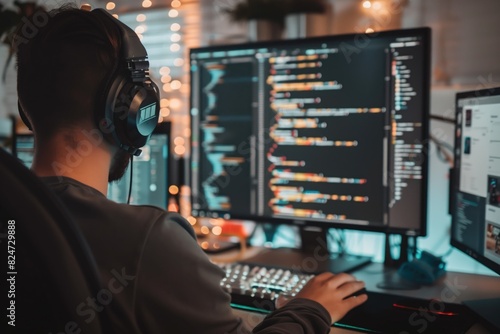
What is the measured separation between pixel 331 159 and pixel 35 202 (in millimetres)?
928

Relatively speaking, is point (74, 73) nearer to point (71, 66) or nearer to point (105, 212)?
point (71, 66)

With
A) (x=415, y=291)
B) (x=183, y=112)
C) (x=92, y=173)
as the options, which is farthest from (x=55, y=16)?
(x=183, y=112)

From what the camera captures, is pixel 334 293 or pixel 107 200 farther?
pixel 334 293

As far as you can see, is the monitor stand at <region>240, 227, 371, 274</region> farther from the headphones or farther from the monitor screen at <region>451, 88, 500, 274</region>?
the headphones

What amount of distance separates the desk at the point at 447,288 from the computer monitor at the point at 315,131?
0.12 meters

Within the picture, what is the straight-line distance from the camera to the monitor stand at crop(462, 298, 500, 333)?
944 millimetres

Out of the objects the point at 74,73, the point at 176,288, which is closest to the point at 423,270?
the point at 176,288

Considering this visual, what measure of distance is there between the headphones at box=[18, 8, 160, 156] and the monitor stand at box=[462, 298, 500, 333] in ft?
2.19

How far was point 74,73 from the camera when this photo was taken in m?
0.75

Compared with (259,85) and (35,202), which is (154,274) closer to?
(35,202)

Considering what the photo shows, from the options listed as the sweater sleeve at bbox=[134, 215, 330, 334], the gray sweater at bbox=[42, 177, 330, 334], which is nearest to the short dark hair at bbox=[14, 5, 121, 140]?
the gray sweater at bbox=[42, 177, 330, 334]

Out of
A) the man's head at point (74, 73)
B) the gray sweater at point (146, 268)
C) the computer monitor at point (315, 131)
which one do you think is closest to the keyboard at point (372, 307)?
the computer monitor at point (315, 131)

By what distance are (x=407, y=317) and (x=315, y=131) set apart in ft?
1.82

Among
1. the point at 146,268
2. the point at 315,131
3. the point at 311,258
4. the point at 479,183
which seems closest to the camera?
the point at 146,268
